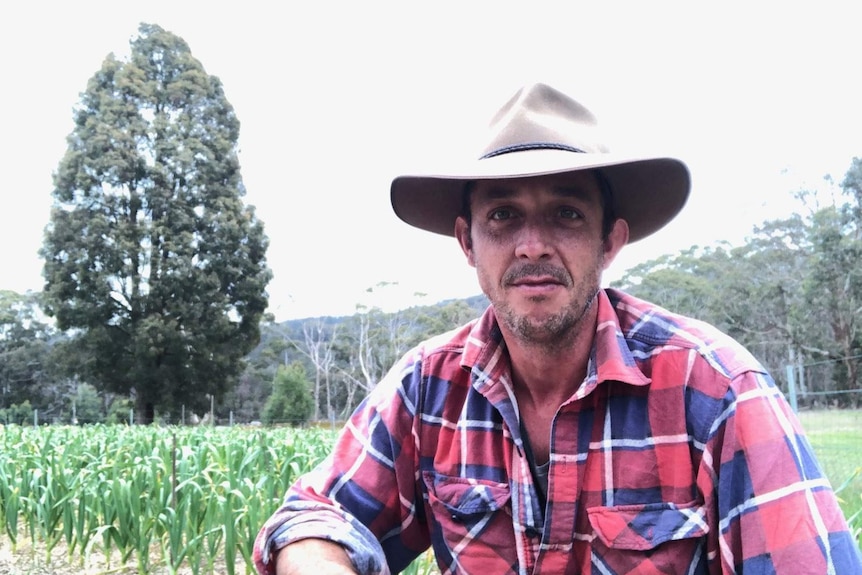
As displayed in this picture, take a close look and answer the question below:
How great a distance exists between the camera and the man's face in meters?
1.21

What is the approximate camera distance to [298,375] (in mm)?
20125

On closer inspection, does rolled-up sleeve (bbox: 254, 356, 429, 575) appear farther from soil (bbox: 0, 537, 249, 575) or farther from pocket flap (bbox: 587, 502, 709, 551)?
soil (bbox: 0, 537, 249, 575)

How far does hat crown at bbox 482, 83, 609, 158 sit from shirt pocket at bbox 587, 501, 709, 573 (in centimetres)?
64

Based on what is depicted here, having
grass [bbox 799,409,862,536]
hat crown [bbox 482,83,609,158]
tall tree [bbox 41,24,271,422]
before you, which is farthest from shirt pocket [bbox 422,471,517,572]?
tall tree [bbox 41,24,271,422]

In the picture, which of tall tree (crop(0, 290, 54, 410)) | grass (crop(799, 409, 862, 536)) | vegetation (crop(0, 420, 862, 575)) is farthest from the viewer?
tall tree (crop(0, 290, 54, 410))

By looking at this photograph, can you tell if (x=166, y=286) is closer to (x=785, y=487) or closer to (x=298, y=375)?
(x=298, y=375)

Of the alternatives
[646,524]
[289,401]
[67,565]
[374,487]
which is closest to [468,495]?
[374,487]

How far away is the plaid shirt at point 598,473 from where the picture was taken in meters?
1.00

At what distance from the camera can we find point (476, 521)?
123 cm

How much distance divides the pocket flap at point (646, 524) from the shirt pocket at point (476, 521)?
6.2 inches

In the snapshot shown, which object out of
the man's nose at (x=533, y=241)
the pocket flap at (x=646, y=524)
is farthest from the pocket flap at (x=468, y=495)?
the man's nose at (x=533, y=241)

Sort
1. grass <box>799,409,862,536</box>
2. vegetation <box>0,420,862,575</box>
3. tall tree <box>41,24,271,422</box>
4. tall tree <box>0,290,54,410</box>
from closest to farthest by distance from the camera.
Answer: vegetation <box>0,420,862,575</box>, grass <box>799,409,862,536</box>, tall tree <box>41,24,271,422</box>, tall tree <box>0,290,54,410</box>

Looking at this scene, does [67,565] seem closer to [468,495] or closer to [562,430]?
[468,495]

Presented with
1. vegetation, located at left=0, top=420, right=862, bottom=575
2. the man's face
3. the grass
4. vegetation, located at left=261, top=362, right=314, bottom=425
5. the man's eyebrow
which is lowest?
vegetation, located at left=261, top=362, right=314, bottom=425
